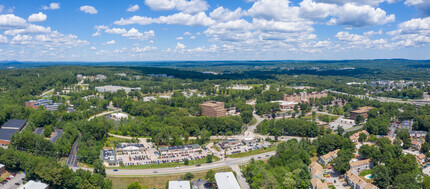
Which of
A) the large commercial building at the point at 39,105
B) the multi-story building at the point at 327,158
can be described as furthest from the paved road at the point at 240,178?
the large commercial building at the point at 39,105

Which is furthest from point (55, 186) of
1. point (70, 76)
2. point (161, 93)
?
point (70, 76)

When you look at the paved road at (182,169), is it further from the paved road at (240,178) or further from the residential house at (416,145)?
the residential house at (416,145)

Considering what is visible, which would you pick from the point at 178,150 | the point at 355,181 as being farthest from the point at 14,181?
the point at 355,181

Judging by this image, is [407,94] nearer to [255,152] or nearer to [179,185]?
[255,152]

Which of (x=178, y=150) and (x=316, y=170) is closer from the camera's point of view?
(x=316, y=170)

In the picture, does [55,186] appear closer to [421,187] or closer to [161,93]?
[421,187]

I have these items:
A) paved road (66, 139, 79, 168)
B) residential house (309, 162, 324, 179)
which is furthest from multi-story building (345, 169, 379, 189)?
paved road (66, 139, 79, 168)
